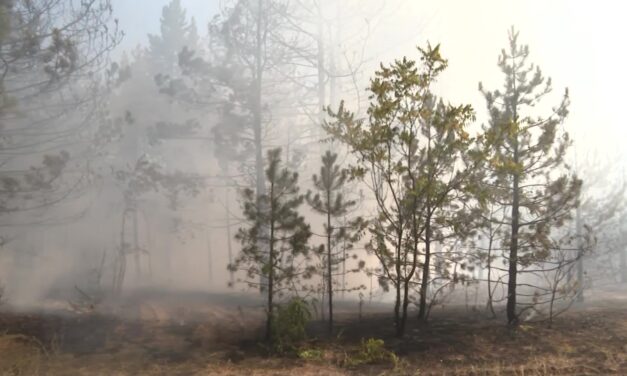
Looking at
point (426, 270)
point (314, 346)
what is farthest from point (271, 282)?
point (426, 270)

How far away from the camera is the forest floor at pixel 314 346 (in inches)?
366

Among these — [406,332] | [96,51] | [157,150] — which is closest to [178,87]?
[96,51]

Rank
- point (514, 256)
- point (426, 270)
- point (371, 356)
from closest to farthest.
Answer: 1. point (371, 356)
2. point (426, 270)
3. point (514, 256)

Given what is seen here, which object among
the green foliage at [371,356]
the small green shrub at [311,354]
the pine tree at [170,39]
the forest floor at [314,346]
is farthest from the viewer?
the pine tree at [170,39]

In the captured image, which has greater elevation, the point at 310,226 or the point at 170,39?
the point at 170,39

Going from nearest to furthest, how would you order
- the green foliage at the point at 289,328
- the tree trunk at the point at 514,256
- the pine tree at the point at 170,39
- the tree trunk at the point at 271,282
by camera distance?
1. the green foliage at the point at 289,328
2. the tree trunk at the point at 271,282
3. the tree trunk at the point at 514,256
4. the pine tree at the point at 170,39

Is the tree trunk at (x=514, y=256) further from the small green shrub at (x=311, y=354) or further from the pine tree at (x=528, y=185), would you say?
the small green shrub at (x=311, y=354)

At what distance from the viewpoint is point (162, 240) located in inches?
1342

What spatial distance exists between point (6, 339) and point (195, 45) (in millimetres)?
32830

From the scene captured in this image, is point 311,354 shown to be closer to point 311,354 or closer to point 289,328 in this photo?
point 311,354

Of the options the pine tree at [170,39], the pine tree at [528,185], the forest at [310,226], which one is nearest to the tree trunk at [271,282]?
the forest at [310,226]

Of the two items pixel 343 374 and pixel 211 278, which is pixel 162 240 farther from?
pixel 343 374

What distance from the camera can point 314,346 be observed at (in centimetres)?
1143

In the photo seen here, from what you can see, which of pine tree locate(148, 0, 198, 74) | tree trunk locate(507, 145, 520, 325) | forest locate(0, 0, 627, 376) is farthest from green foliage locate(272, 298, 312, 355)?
pine tree locate(148, 0, 198, 74)
